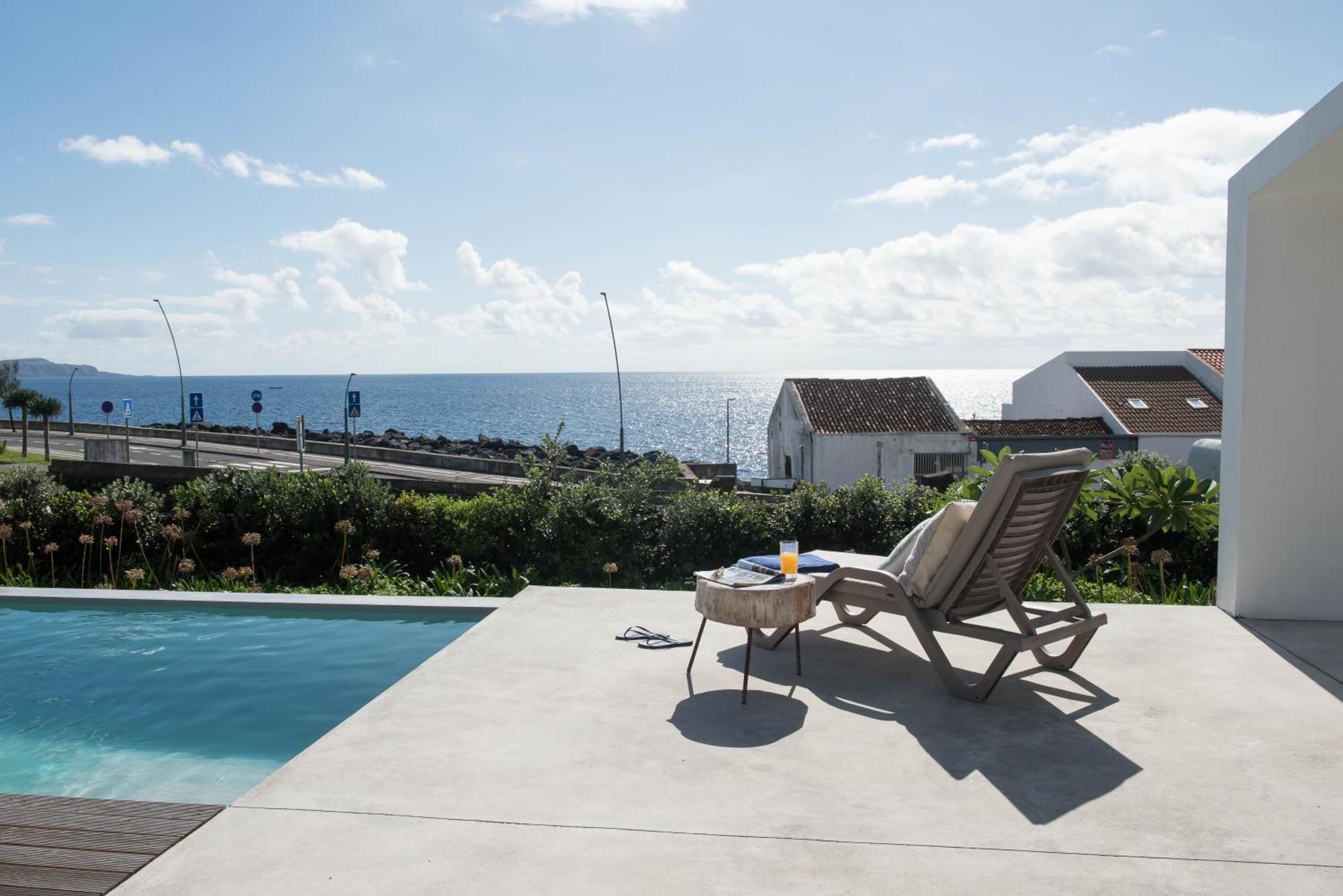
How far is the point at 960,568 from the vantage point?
4484mm

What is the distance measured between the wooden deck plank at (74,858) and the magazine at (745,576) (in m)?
2.71

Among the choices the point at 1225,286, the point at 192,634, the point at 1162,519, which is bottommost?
the point at 192,634

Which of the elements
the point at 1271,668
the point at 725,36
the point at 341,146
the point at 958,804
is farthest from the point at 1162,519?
the point at 341,146

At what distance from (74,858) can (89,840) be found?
0.14 metres

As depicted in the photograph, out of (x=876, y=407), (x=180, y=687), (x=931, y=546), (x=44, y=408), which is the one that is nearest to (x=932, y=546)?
(x=931, y=546)

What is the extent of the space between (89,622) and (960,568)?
6.39 metres

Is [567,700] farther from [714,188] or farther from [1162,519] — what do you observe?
[714,188]

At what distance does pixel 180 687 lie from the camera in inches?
222

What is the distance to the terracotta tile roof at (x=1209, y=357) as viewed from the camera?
39.3 metres

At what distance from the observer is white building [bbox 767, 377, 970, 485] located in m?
37.9

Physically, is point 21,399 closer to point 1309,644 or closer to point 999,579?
point 999,579

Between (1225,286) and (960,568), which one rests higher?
(1225,286)

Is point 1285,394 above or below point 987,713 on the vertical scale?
above

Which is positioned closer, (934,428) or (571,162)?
(571,162)
